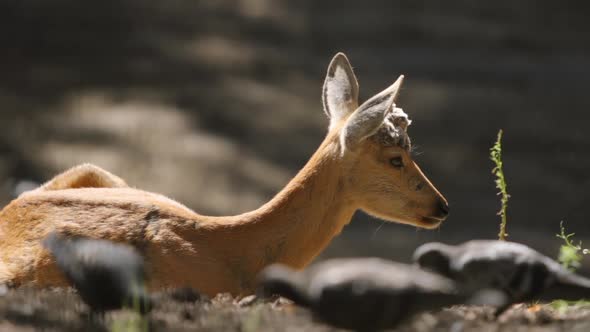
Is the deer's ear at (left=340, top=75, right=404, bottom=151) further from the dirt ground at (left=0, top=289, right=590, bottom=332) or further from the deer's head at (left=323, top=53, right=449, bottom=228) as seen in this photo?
the dirt ground at (left=0, top=289, right=590, bottom=332)

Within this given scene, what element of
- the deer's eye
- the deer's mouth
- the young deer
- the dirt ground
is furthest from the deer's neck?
the dirt ground

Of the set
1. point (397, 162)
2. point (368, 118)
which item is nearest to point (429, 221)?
point (397, 162)

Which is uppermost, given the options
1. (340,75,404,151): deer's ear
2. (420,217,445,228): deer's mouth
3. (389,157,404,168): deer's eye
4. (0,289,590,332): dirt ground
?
(340,75,404,151): deer's ear

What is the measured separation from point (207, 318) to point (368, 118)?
1188mm

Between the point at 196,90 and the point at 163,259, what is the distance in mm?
4314

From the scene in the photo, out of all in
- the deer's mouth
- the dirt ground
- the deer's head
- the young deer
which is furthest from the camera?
the deer's mouth

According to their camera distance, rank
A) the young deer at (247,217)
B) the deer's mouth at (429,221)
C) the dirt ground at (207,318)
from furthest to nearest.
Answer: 1. the deer's mouth at (429,221)
2. the young deer at (247,217)
3. the dirt ground at (207,318)

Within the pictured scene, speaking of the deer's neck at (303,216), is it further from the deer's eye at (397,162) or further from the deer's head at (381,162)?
the deer's eye at (397,162)

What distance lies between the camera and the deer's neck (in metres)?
3.52

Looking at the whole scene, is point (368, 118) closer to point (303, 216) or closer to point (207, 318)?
point (303, 216)

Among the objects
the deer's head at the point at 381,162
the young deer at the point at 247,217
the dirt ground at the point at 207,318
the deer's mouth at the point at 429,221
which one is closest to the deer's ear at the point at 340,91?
the deer's head at the point at 381,162

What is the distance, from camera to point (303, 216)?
3570 millimetres

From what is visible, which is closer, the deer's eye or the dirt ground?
the dirt ground

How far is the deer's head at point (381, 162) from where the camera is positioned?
11.8ft
